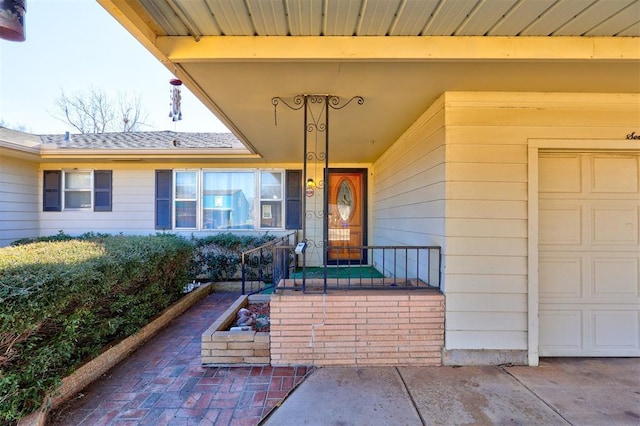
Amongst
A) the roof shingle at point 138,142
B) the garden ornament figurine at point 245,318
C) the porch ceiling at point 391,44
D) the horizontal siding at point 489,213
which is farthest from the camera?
the roof shingle at point 138,142

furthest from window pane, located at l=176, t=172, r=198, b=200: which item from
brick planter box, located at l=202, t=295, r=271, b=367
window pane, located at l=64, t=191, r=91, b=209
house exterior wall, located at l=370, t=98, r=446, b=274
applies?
brick planter box, located at l=202, t=295, r=271, b=367

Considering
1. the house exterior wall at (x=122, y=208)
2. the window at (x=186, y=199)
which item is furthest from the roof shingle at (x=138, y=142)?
the window at (x=186, y=199)

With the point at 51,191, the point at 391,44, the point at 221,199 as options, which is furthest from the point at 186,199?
the point at 391,44

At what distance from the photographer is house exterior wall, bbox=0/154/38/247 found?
577cm

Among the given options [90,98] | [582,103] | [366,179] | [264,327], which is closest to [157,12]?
[264,327]

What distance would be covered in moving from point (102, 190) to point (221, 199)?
256cm

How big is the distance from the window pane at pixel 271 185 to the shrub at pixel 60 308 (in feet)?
10.4

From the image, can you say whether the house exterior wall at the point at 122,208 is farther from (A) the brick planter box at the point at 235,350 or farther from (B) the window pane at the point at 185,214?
(A) the brick planter box at the point at 235,350

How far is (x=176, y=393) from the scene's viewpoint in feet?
7.93

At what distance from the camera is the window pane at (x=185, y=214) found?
646 cm

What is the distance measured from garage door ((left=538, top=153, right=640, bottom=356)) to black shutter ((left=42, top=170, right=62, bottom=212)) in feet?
28.1

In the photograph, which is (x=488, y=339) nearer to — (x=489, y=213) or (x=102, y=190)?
(x=489, y=213)

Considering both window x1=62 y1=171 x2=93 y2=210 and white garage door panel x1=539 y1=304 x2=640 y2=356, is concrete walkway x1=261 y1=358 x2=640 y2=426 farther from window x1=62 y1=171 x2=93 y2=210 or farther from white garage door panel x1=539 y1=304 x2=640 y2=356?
window x1=62 y1=171 x2=93 y2=210

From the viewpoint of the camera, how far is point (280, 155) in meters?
5.78
